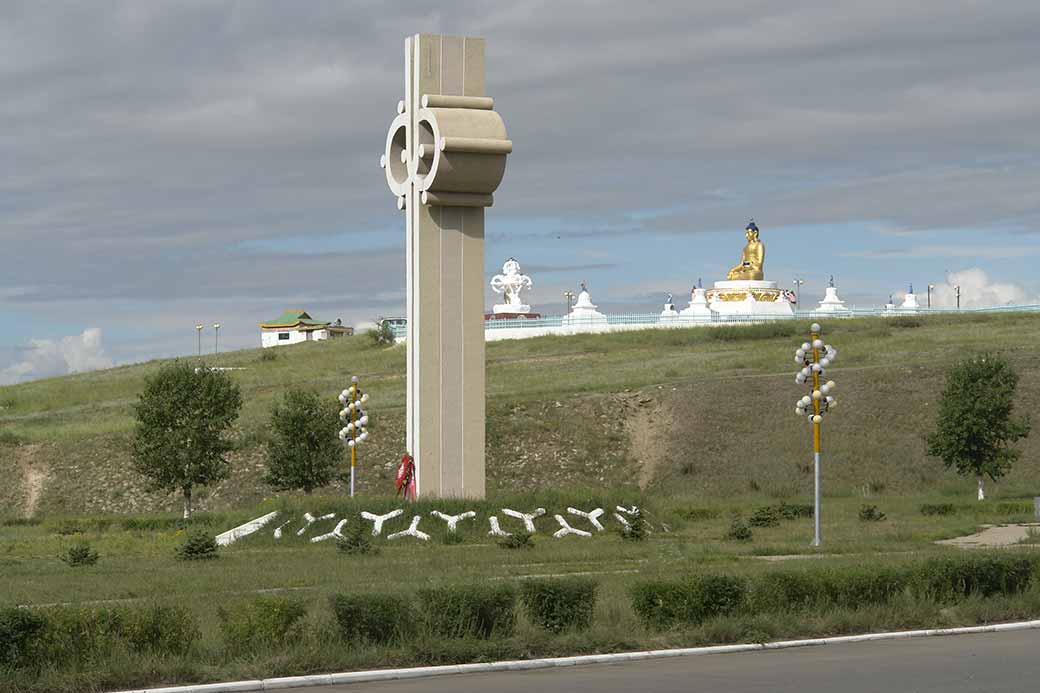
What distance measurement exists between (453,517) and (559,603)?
589 inches

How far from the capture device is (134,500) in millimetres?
51844

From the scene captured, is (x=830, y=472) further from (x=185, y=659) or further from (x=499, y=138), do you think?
(x=185, y=659)

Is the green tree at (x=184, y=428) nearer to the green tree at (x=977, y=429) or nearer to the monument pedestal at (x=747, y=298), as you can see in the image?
the green tree at (x=977, y=429)

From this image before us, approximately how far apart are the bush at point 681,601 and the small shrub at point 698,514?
801 inches

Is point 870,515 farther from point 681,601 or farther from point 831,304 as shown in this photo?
point 831,304

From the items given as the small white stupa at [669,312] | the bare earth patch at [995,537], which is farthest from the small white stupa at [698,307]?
the bare earth patch at [995,537]

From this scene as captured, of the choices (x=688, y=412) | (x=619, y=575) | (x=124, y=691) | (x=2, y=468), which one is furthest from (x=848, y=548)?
(x=2, y=468)

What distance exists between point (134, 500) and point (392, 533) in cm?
2342

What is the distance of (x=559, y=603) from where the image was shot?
1705 centimetres

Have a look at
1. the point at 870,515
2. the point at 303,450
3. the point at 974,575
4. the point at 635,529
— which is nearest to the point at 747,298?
the point at 303,450

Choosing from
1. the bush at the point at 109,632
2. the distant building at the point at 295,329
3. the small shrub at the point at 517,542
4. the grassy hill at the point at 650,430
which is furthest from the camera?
the distant building at the point at 295,329

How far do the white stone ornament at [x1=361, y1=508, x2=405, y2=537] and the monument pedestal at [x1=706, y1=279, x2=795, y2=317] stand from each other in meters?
60.8

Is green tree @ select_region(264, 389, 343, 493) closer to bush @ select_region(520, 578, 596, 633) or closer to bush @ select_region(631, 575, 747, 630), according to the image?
bush @ select_region(631, 575, 747, 630)

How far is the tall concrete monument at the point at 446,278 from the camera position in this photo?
111 feet
